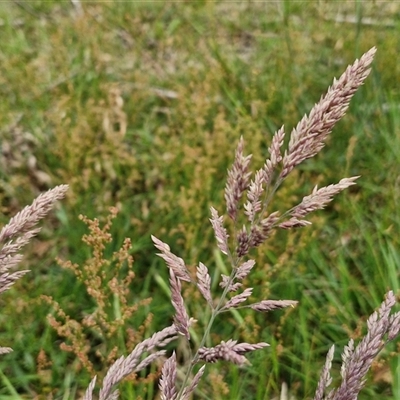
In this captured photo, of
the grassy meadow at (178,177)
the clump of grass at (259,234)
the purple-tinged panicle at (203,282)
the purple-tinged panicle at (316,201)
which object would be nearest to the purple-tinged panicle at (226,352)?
the clump of grass at (259,234)

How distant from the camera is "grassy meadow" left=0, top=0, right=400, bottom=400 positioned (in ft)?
6.26

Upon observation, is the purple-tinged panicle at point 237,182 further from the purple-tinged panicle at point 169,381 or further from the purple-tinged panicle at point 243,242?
the purple-tinged panicle at point 169,381

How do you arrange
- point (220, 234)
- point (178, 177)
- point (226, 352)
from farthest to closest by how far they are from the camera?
point (178, 177)
point (220, 234)
point (226, 352)

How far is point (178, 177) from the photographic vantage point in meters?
2.58

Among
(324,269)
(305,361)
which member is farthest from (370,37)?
(305,361)

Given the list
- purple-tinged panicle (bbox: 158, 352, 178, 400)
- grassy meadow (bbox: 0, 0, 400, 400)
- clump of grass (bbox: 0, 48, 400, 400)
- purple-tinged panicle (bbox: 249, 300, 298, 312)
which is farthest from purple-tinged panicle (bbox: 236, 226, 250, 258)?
grassy meadow (bbox: 0, 0, 400, 400)

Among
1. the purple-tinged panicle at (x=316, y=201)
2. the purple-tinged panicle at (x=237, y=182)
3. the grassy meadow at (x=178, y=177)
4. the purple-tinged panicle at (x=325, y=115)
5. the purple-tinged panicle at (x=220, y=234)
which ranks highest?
the purple-tinged panicle at (x=325, y=115)

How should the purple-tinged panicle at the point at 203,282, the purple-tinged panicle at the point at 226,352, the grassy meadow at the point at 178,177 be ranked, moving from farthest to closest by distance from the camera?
the grassy meadow at the point at 178,177, the purple-tinged panicle at the point at 203,282, the purple-tinged panicle at the point at 226,352

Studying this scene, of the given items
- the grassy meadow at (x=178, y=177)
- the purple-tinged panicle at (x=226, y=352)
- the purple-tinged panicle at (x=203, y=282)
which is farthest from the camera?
the grassy meadow at (x=178, y=177)

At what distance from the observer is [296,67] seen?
2.97m

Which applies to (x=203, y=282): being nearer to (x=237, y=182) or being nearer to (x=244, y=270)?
(x=244, y=270)

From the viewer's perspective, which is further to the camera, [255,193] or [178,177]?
[178,177]

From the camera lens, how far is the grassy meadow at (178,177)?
1.91 metres

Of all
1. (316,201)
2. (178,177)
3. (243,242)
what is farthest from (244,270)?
(178,177)
